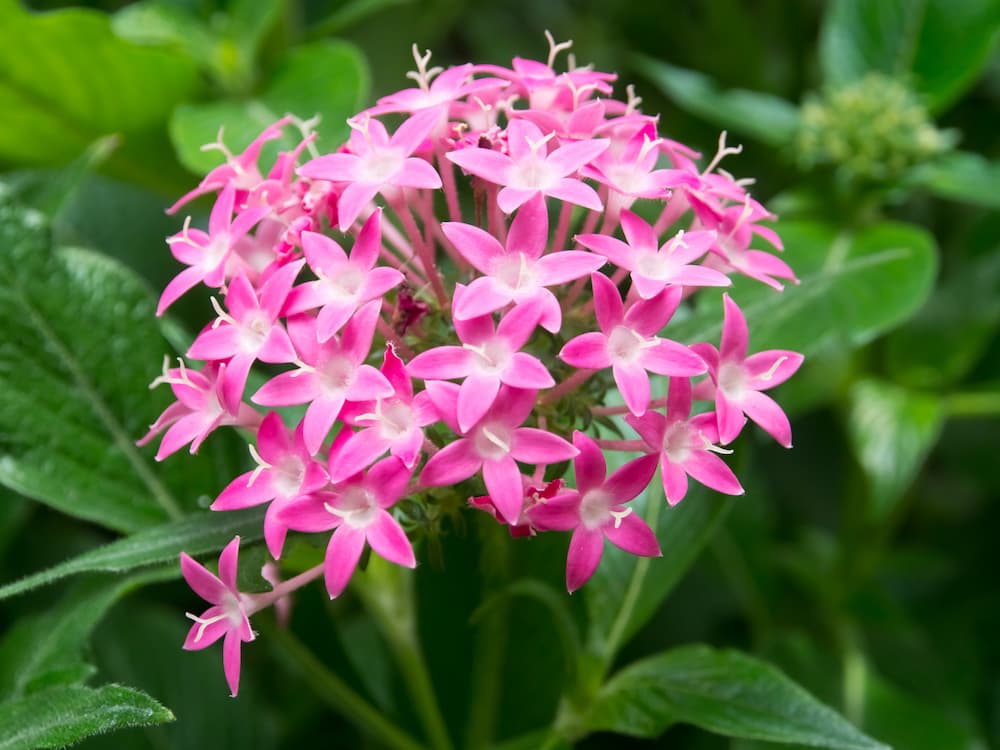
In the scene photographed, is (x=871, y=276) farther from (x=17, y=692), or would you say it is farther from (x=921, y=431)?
(x=17, y=692)

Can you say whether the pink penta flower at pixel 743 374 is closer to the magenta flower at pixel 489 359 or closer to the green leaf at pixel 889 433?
the magenta flower at pixel 489 359

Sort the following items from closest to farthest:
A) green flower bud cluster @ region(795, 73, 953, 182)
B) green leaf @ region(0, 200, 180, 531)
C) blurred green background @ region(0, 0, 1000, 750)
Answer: green leaf @ region(0, 200, 180, 531), blurred green background @ region(0, 0, 1000, 750), green flower bud cluster @ region(795, 73, 953, 182)

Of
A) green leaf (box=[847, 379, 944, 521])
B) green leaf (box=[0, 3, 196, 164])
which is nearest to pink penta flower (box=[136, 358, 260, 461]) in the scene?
green leaf (box=[0, 3, 196, 164])

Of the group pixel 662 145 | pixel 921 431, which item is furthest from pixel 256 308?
pixel 921 431

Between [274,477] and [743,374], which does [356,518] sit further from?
[743,374]

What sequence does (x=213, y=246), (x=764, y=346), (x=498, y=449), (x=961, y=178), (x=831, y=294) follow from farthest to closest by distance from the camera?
(x=961, y=178)
(x=831, y=294)
(x=764, y=346)
(x=213, y=246)
(x=498, y=449)

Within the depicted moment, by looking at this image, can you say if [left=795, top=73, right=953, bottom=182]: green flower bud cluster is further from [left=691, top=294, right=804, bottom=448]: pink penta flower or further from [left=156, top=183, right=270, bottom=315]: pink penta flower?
[left=156, top=183, right=270, bottom=315]: pink penta flower

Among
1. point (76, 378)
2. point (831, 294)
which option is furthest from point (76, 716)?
point (831, 294)
